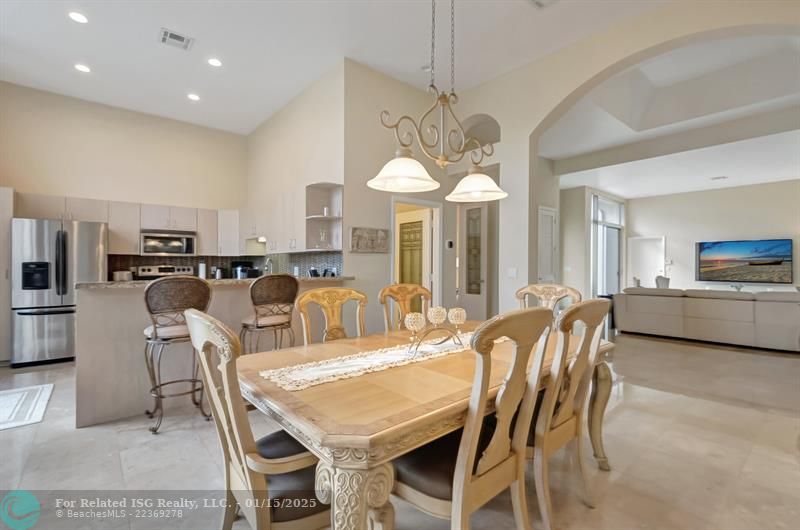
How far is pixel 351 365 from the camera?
168 centimetres

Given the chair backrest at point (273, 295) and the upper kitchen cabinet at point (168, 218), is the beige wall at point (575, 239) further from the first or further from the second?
the upper kitchen cabinet at point (168, 218)

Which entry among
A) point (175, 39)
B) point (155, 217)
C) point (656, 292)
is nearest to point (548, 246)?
point (656, 292)

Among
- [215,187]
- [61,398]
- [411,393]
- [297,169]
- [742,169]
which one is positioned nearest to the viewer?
[411,393]

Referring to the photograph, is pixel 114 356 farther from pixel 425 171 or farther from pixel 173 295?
pixel 425 171

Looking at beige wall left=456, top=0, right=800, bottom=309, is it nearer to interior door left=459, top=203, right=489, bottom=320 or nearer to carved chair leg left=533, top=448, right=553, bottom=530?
interior door left=459, top=203, right=489, bottom=320

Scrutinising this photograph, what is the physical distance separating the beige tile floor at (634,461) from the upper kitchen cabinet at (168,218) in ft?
8.77

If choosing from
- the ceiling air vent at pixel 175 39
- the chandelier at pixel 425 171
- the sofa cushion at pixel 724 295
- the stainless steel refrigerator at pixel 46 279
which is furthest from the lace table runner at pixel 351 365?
the sofa cushion at pixel 724 295

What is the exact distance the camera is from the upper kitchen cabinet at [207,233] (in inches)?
234

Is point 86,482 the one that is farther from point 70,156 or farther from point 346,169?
point 70,156

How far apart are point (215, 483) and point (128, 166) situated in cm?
531

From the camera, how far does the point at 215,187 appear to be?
20.4ft

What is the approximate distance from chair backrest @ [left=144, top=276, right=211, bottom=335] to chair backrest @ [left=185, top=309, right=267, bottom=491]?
1482mm

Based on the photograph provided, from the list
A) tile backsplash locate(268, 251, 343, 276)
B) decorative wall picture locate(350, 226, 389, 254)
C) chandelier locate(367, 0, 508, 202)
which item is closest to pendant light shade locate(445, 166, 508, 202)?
chandelier locate(367, 0, 508, 202)

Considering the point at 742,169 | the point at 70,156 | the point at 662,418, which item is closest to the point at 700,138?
the point at 742,169
